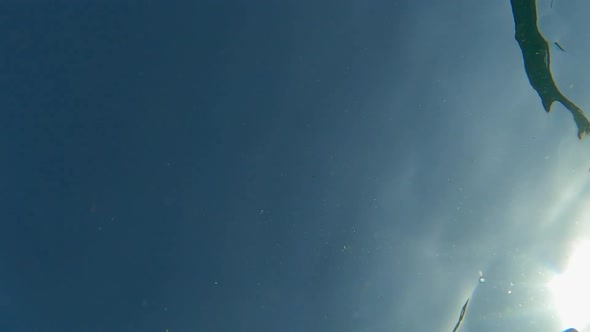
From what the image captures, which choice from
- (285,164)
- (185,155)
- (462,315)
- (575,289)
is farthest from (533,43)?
(462,315)

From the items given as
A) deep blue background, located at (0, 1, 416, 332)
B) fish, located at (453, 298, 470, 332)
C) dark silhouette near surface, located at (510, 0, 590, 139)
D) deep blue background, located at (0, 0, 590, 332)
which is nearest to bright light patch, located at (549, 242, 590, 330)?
deep blue background, located at (0, 0, 590, 332)

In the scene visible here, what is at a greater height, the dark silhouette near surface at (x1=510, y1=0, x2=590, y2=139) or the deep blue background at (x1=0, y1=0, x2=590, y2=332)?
the deep blue background at (x1=0, y1=0, x2=590, y2=332)

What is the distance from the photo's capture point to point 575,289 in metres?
9.24

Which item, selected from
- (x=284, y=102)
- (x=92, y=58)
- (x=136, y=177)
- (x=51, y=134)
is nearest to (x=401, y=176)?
(x=284, y=102)

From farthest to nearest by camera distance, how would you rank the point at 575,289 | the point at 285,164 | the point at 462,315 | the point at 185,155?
the point at 462,315 < the point at 575,289 < the point at 285,164 < the point at 185,155

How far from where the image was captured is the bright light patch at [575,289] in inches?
357

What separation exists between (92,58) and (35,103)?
1.25 m

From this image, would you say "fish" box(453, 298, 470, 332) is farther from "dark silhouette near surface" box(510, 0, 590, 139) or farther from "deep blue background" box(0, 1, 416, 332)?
"dark silhouette near surface" box(510, 0, 590, 139)

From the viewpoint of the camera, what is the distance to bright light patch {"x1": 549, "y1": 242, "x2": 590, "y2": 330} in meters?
9.07

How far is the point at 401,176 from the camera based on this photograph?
328 inches

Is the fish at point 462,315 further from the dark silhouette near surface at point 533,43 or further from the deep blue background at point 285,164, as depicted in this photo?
the dark silhouette near surface at point 533,43

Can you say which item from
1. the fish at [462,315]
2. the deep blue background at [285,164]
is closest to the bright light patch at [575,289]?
the deep blue background at [285,164]

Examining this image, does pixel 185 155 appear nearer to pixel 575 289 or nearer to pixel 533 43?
pixel 533 43

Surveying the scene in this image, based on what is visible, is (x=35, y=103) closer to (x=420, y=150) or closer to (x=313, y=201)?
(x=313, y=201)
